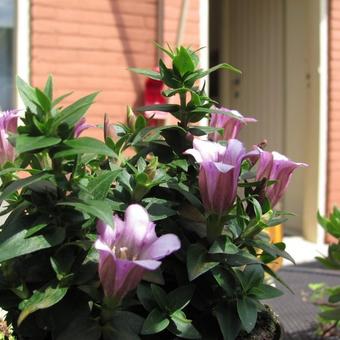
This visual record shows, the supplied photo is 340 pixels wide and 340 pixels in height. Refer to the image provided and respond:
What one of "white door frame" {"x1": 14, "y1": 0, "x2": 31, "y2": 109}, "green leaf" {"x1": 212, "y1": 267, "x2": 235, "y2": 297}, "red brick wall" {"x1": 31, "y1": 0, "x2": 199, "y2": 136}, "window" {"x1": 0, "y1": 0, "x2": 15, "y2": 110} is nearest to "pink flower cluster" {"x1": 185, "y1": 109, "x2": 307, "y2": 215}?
"green leaf" {"x1": 212, "y1": 267, "x2": 235, "y2": 297}

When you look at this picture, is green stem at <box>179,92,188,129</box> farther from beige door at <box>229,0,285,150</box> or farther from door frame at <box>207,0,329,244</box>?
beige door at <box>229,0,285,150</box>

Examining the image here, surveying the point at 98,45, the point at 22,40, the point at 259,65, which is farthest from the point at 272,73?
the point at 22,40

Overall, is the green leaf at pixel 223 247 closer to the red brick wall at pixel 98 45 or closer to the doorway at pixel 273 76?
the red brick wall at pixel 98 45

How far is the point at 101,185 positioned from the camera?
0.94 metres

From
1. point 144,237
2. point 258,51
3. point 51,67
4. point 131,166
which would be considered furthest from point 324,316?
point 258,51

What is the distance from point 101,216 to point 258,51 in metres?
5.35

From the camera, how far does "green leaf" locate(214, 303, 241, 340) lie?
0.98m

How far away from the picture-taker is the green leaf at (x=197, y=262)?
3.12 ft

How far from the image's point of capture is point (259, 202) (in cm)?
109

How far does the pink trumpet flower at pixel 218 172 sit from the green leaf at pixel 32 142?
0.26 m

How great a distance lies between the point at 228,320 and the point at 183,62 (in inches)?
19.3

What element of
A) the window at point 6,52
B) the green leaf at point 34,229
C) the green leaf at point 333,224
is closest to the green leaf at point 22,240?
the green leaf at point 34,229

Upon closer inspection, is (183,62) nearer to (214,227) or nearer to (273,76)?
(214,227)

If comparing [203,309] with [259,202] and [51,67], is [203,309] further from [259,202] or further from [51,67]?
[51,67]
